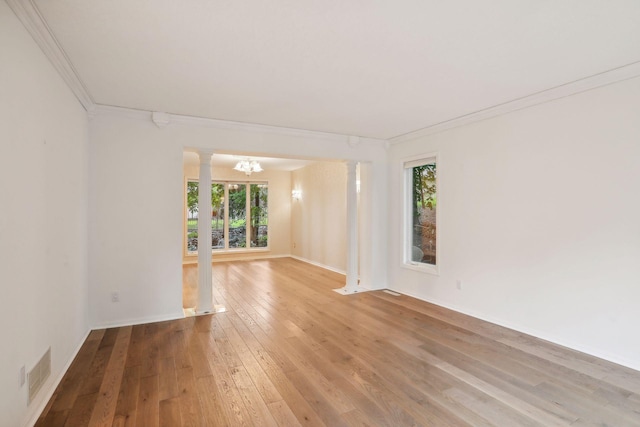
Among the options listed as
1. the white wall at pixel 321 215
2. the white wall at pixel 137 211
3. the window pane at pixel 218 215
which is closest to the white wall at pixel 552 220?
the white wall at pixel 321 215

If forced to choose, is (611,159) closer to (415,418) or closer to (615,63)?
(615,63)

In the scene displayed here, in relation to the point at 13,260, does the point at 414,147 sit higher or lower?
higher

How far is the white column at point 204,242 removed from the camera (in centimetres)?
428

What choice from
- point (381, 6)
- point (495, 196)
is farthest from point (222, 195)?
point (381, 6)

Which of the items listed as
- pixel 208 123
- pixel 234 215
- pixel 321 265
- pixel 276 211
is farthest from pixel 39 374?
pixel 276 211

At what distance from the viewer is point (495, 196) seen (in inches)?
152

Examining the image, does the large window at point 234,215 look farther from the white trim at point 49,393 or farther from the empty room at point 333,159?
the white trim at point 49,393

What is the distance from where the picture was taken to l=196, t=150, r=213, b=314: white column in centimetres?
428

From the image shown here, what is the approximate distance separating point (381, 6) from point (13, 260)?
8.62 ft

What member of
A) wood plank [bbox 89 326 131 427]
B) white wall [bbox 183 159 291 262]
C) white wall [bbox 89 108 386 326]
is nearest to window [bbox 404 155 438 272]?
white wall [bbox 89 108 386 326]

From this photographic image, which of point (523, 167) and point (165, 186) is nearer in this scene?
point (523, 167)

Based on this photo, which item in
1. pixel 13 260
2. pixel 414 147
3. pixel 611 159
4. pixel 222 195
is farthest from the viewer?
pixel 222 195

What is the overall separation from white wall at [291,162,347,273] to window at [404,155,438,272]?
2001 mm

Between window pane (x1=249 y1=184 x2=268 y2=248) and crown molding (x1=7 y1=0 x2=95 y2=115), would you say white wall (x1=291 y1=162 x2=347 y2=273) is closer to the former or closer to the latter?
window pane (x1=249 y1=184 x2=268 y2=248)
